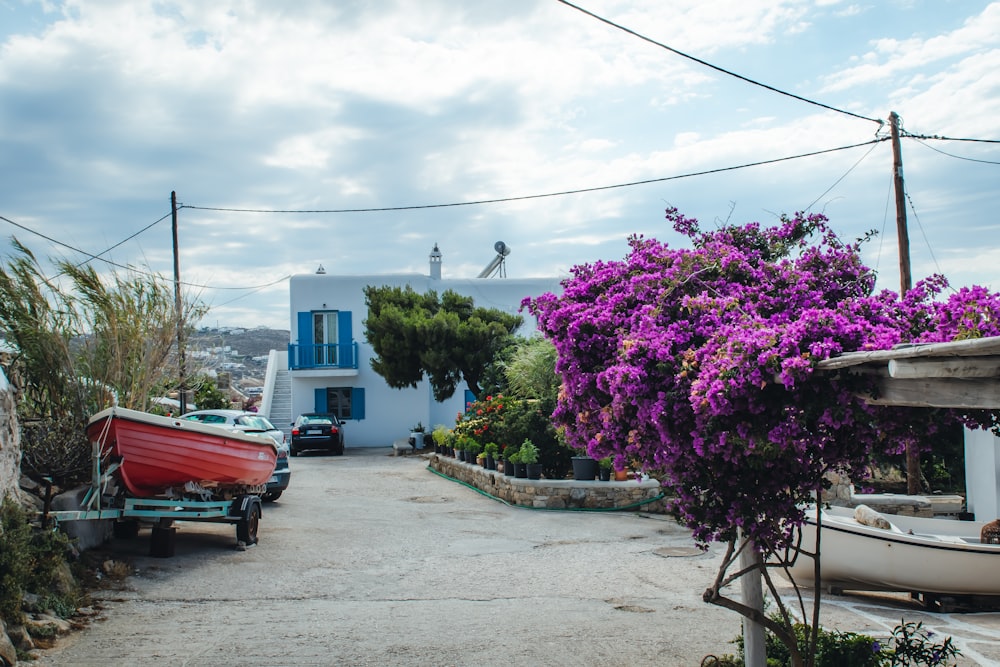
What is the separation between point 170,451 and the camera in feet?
33.7

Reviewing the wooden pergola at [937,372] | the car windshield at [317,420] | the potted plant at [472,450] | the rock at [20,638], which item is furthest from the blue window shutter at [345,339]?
the wooden pergola at [937,372]

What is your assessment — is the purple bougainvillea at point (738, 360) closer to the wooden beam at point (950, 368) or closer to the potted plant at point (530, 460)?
the wooden beam at point (950, 368)

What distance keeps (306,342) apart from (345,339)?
1495mm

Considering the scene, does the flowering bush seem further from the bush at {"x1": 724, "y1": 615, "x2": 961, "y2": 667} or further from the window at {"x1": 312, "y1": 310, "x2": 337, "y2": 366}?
the window at {"x1": 312, "y1": 310, "x2": 337, "y2": 366}

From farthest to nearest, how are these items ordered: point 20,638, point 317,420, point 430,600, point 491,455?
point 317,420, point 491,455, point 430,600, point 20,638

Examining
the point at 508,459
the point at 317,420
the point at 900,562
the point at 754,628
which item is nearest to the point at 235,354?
the point at 317,420

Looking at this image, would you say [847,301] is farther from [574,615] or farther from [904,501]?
[904,501]

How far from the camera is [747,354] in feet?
14.8

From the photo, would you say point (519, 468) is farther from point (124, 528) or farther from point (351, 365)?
point (351, 365)

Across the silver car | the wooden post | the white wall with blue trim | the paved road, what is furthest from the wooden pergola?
the white wall with blue trim

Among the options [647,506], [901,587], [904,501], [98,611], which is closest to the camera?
[98,611]

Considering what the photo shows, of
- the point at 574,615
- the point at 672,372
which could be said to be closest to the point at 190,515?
the point at 574,615

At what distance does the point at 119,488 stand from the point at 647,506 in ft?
30.7

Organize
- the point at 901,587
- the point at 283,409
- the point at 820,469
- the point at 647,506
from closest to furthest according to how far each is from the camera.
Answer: the point at 820,469 < the point at 901,587 < the point at 647,506 < the point at 283,409
